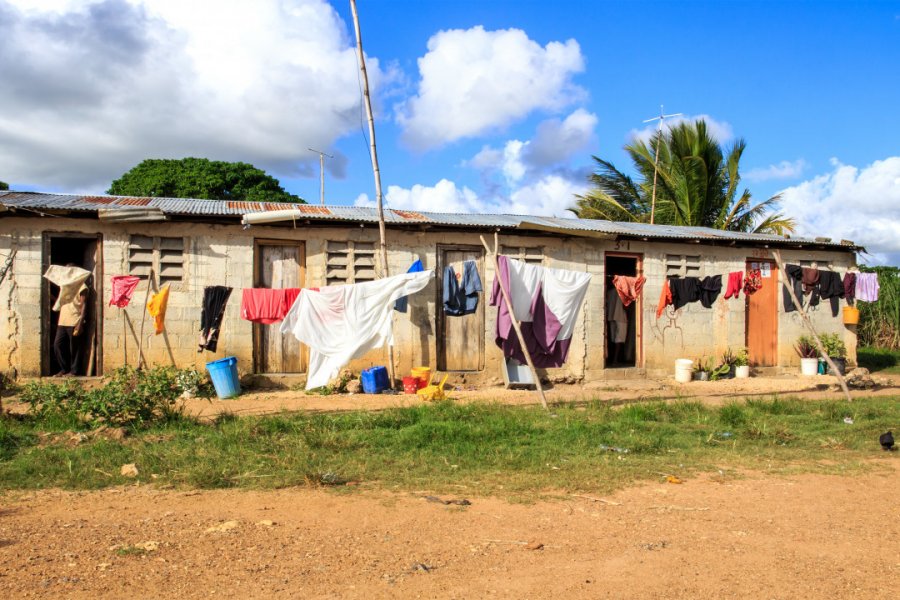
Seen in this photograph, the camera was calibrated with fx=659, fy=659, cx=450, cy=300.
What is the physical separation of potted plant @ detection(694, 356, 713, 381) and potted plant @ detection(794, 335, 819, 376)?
7.27ft

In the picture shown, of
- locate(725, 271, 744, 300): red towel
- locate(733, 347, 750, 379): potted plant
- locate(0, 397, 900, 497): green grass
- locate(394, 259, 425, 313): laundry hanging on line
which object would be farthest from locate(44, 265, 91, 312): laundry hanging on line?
locate(733, 347, 750, 379): potted plant

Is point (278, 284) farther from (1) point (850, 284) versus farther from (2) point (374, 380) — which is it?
(1) point (850, 284)

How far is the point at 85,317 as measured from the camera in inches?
396

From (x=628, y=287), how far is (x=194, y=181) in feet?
61.6

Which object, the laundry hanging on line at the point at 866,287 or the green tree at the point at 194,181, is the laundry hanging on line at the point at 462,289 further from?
the green tree at the point at 194,181

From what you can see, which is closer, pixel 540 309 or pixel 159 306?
pixel 540 309

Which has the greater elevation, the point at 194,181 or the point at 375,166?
the point at 194,181

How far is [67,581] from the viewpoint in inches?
131

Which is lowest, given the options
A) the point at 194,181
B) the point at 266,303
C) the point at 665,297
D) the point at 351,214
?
the point at 266,303

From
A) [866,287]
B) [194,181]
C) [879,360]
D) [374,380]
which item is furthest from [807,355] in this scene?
[194,181]

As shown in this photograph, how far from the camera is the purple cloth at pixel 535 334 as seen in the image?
8891mm

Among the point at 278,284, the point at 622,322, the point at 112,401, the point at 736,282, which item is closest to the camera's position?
the point at 112,401

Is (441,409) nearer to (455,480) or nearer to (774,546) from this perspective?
(455,480)

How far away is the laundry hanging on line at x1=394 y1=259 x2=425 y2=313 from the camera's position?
10.6 m
